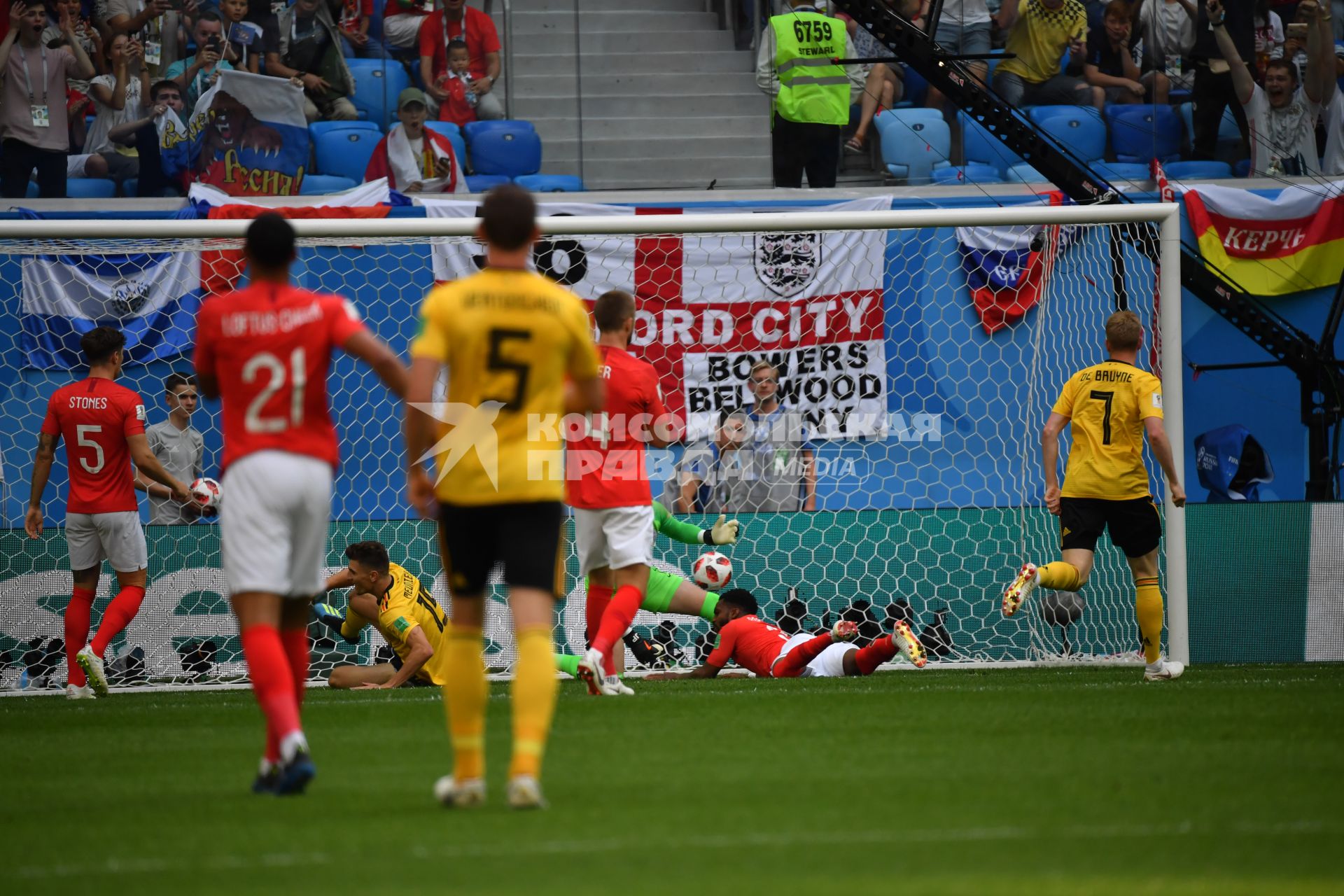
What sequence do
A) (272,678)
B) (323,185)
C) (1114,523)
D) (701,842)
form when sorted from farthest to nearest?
1. (323,185)
2. (1114,523)
3. (272,678)
4. (701,842)

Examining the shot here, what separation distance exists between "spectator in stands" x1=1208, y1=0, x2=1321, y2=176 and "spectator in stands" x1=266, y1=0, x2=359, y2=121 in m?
7.96

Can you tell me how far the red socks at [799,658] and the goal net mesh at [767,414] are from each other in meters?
1.28

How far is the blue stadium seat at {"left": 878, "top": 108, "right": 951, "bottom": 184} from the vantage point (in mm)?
14227

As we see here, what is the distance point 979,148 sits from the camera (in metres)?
14.2

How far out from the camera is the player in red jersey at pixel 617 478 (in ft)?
27.3

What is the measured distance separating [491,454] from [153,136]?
10136mm

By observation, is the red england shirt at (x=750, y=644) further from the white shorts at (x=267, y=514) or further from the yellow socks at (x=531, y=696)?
the yellow socks at (x=531, y=696)

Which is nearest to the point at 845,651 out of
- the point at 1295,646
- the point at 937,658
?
the point at 937,658

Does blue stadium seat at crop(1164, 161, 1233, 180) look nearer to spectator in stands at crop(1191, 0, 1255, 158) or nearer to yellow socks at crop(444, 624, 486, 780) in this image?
spectator in stands at crop(1191, 0, 1255, 158)

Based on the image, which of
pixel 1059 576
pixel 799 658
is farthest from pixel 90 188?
pixel 1059 576

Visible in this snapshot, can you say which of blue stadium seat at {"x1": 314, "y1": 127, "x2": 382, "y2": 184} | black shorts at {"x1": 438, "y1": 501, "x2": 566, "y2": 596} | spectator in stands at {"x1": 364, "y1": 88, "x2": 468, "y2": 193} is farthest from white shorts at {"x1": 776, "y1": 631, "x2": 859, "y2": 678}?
blue stadium seat at {"x1": 314, "y1": 127, "x2": 382, "y2": 184}

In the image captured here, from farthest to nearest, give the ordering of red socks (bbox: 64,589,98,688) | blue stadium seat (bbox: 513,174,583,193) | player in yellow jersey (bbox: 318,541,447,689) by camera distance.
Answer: blue stadium seat (bbox: 513,174,583,193), red socks (bbox: 64,589,98,688), player in yellow jersey (bbox: 318,541,447,689)

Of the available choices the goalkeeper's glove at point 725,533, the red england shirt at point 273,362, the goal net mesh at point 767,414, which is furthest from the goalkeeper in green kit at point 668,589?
the red england shirt at point 273,362

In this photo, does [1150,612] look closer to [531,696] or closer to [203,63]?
[531,696]
